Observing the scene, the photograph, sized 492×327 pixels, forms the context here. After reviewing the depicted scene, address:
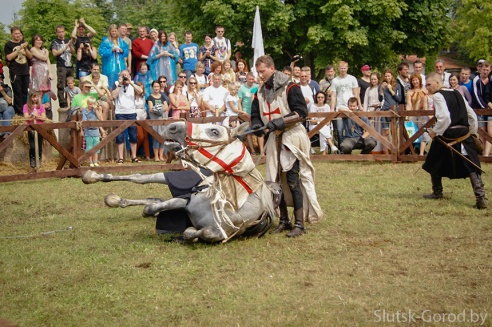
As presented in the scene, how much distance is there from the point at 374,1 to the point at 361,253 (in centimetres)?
2124

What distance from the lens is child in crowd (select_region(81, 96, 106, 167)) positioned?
49.4 ft

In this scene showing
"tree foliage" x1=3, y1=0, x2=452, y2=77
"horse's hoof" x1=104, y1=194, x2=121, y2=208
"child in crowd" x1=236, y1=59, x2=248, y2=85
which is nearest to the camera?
"horse's hoof" x1=104, y1=194, x2=121, y2=208

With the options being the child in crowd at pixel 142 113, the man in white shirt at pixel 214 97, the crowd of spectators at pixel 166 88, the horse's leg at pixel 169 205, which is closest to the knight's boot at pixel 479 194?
the horse's leg at pixel 169 205

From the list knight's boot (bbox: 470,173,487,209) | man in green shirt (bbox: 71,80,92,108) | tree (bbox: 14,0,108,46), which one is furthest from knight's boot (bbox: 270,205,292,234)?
tree (bbox: 14,0,108,46)

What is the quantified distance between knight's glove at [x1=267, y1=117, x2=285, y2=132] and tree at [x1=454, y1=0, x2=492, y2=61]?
125 ft

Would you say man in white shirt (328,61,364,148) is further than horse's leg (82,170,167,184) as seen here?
Yes

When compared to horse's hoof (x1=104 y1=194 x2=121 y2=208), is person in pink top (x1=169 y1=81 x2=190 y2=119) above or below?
above

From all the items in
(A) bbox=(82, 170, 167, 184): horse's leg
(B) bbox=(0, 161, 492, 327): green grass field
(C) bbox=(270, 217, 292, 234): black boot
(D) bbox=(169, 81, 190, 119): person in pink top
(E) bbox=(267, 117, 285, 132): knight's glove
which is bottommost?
(B) bbox=(0, 161, 492, 327): green grass field

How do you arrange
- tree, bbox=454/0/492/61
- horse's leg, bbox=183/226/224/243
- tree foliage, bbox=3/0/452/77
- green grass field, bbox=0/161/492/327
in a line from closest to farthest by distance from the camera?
1. green grass field, bbox=0/161/492/327
2. horse's leg, bbox=183/226/224/243
3. tree foliage, bbox=3/0/452/77
4. tree, bbox=454/0/492/61

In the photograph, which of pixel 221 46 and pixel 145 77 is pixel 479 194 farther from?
pixel 221 46

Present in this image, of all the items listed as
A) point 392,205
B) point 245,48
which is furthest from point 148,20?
point 392,205

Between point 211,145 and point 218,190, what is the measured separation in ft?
1.70

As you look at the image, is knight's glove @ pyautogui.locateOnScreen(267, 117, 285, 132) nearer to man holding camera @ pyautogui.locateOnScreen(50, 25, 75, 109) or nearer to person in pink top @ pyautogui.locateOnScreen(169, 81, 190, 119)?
person in pink top @ pyautogui.locateOnScreen(169, 81, 190, 119)

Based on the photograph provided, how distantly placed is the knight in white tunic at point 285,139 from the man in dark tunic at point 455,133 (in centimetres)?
231
